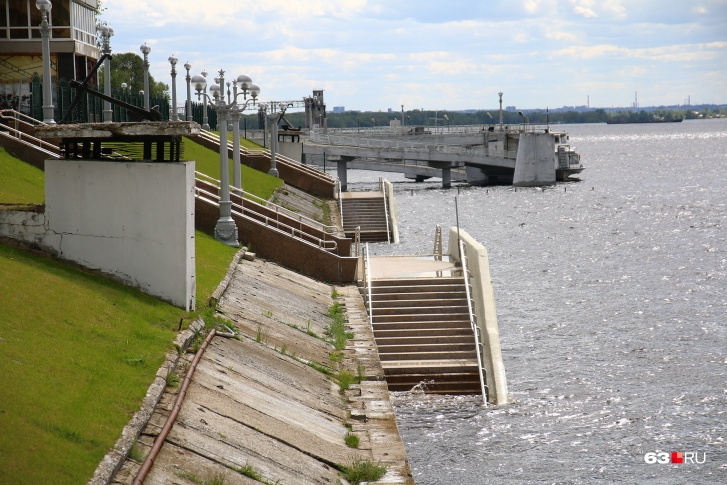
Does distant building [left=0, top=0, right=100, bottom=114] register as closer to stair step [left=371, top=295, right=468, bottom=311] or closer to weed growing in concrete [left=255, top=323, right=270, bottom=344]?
stair step [left=371, top=295, right=468, bottom=311]

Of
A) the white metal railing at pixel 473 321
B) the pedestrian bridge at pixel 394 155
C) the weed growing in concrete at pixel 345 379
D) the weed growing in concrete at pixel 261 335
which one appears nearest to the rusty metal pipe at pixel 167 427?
the weed growing in concrete at pixel 261 335

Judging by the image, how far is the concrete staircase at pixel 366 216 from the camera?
5721cm

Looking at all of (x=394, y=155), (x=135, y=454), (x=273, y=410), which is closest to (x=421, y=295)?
(x=273, y=410)

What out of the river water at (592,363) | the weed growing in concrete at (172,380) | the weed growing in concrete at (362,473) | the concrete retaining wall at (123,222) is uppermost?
the concrete retaining wall at (123,222)

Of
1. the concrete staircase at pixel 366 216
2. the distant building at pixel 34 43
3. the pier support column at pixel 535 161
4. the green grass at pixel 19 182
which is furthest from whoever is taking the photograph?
the pier support column at pixel 535 161

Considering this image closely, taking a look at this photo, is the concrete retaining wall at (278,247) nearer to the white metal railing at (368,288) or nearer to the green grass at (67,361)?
the white metal railing at (368,288)

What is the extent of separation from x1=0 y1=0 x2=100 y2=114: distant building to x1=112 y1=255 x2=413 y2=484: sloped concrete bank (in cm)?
3093

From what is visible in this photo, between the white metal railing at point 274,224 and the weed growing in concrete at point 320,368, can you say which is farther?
the white metal railing at point 274,224

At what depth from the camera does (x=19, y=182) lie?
2438cm

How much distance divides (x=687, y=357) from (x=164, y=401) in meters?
19.2

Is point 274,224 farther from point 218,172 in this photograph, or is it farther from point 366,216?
point 366,216

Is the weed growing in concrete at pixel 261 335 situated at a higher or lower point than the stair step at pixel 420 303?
higher

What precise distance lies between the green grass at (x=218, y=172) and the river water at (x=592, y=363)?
6.52 m

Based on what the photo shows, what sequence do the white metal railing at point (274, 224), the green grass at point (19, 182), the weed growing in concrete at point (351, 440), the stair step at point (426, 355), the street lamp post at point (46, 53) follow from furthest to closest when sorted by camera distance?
the white metal railing at point (274, 224), the street lamp post at point (46, 53), the stair step at point (426, 355), the green grass at point (19, 182), the weed growing in concrete at point (351, 440)
